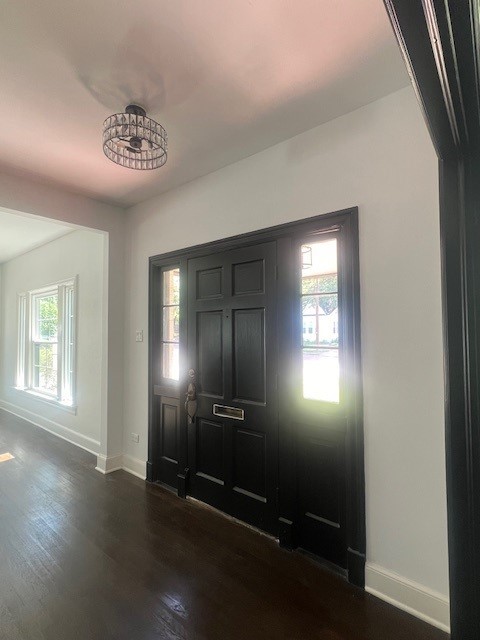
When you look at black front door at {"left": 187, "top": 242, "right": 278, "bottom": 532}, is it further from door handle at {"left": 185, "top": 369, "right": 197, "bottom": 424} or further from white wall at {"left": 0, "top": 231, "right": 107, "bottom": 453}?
white wall at {"left": 0, "top": 231, "right": 107, "bottom": 453}

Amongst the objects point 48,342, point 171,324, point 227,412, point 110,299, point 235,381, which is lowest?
point 227,412

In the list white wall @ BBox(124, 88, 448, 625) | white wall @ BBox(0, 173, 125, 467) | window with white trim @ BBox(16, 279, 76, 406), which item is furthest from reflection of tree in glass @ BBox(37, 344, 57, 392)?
white wall @ BBox(124, 88, 448, 625)

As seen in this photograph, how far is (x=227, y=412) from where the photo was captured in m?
2.64

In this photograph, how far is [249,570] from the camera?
203 centimetres

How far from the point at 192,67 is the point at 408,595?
290 cm

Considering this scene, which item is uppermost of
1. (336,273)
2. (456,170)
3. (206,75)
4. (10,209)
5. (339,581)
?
(206,75)

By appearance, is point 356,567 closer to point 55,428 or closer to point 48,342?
point 55,428

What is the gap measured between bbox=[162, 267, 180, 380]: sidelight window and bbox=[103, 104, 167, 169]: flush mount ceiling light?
1220 mm

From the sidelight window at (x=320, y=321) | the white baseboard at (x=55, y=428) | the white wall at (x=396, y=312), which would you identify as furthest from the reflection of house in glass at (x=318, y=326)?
the white baseboard at (x=55, y=428)

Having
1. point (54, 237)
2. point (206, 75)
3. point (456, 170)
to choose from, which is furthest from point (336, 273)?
point (54, 237)

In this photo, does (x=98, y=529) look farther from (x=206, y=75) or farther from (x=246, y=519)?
(x=206, y=75)

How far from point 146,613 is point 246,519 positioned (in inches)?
37.0

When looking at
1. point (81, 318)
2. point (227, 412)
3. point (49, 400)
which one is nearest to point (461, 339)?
point (227, 412)

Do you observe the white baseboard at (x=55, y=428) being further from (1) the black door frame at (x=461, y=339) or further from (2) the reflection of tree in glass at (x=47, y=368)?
(1) the black door frame at (x=461, y=339)
